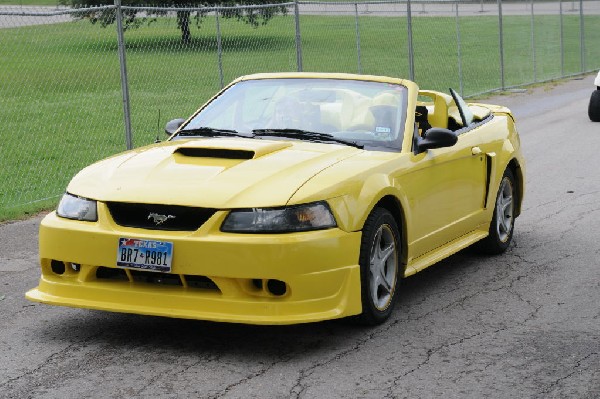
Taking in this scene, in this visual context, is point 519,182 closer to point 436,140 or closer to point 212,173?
point 436,140

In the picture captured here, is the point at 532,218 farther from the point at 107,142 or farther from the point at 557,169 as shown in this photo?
the point at 107,142

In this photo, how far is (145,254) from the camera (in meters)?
6.37

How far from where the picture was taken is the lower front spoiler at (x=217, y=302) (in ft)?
20.7

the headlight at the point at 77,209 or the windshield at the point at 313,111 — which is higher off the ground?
the windshield at the point at 313,111

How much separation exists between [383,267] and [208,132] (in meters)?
1.56

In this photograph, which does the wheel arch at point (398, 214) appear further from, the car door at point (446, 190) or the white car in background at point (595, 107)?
the white car in background at point (595, 107)

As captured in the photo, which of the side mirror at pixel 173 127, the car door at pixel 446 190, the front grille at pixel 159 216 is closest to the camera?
the front grille at pixel 159 216

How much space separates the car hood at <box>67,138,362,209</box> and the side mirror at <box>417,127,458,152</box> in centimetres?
50

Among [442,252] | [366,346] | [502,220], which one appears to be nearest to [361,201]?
[366,346]

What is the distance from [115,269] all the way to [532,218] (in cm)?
482

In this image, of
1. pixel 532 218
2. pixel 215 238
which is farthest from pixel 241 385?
pixel 532 218

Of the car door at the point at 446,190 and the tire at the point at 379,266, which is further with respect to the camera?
the car door at the point at 446,190

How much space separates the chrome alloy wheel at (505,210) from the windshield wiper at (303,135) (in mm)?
1918

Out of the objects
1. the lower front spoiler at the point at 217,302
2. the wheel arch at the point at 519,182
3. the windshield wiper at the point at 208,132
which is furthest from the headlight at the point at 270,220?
the wheel arch at the point at 519,182
